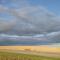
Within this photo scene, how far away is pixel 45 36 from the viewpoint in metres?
3.84

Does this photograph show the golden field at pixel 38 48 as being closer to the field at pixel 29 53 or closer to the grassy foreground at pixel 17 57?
the field at pixel 29 53

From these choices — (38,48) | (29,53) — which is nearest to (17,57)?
(29,53)

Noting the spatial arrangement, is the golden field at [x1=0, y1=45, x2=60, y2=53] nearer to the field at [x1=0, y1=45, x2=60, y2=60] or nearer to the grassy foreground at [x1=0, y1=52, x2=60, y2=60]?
the field at [x1=0, y1=45, x2=60, y2=60]

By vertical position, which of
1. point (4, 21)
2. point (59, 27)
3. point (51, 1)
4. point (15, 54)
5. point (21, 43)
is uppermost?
point (51, 1)

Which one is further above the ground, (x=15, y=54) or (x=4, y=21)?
(x=4, y=21)

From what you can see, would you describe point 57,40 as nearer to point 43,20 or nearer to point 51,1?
point 43,20

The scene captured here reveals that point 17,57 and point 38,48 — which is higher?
point 38,48

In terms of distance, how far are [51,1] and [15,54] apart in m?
1.41

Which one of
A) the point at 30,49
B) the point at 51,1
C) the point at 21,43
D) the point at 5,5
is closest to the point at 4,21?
the point at 5,5

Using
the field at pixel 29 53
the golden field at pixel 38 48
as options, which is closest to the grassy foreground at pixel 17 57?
the field at pixel 29 53

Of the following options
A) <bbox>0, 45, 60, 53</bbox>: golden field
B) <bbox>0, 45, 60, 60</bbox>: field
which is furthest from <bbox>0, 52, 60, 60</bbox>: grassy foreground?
<bbox>0, 45, 60, 53</bbox>: golden field

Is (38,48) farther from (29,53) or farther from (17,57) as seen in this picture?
(17,57)

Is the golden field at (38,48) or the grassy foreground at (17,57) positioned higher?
the golden field at (38,48)

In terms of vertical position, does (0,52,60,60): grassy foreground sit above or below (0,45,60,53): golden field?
below
